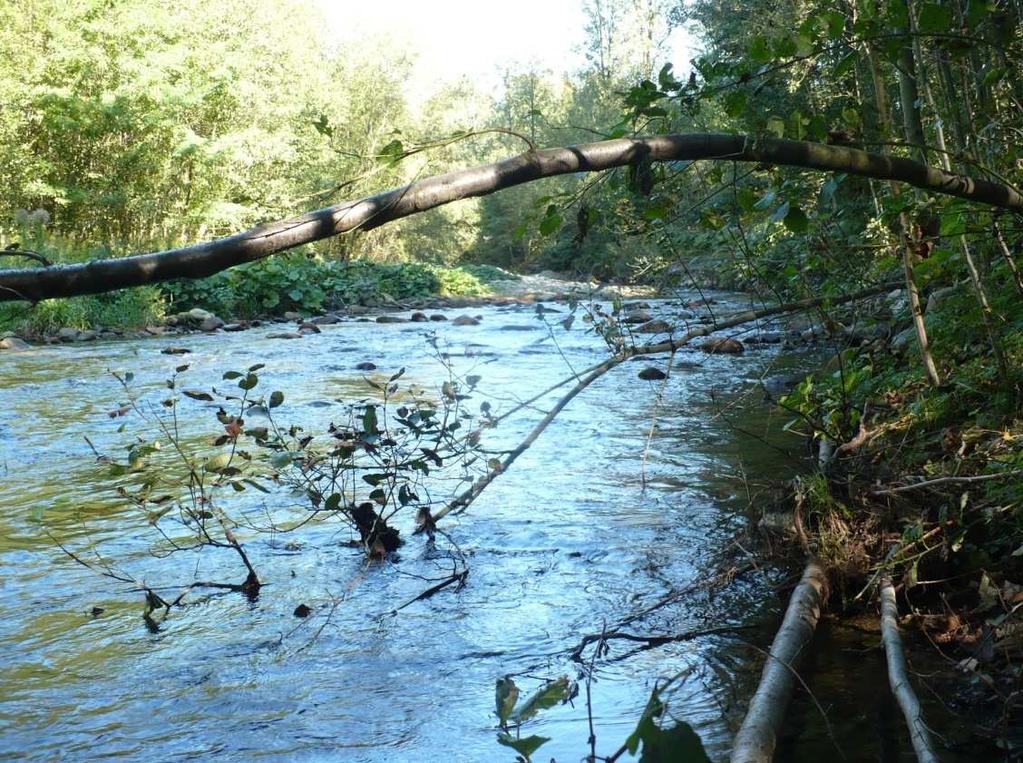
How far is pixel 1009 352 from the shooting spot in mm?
4438

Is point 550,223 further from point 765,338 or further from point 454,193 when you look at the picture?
point 765,338

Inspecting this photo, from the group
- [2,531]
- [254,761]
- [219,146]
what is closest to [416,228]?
[219,146]

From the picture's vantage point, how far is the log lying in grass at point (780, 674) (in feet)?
8.30

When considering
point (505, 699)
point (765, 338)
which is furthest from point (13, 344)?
point (505, 699)

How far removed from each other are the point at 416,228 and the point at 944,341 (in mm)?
38510

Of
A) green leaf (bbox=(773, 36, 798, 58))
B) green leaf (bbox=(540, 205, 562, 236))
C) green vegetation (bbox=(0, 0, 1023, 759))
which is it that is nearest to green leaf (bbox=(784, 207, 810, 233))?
green vegetation (bbox=(0, 0, 1023, 759))

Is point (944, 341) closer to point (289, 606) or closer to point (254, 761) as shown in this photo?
point (289, 606)

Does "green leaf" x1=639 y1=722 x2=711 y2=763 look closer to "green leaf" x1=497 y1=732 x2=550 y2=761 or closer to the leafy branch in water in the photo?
"green leaf" x1=497 y1=732 x2=550 y2=761

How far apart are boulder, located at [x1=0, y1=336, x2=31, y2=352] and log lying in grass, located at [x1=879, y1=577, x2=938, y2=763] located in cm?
1343

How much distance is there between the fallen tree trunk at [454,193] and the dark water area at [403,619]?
5.25 feet

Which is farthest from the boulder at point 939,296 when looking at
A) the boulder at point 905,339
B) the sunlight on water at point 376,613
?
the sunlight on water at point 376,613

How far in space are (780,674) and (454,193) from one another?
5.98 feet

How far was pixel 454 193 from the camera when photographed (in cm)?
223

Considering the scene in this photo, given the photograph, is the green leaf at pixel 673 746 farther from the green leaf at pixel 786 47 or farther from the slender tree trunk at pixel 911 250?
the slender tree trunk at pixel 911 250
